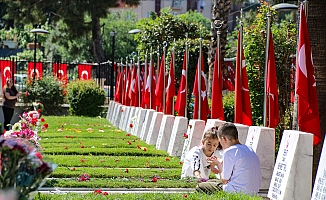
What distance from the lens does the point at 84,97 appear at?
116 ft

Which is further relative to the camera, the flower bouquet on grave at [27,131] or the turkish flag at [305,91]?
the flower bouquet on grave at [27,131]

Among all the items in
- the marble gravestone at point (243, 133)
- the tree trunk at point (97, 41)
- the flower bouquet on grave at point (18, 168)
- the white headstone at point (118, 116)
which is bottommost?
the white headstone at point (118, 116)

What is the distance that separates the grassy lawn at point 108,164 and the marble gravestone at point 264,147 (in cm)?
135

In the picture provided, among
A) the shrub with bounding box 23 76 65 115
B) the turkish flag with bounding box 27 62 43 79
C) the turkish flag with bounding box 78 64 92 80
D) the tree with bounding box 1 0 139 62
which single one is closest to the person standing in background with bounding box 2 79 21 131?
the shrub with bounding box 23 76 65 115

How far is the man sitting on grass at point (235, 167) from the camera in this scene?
9047 millimetres

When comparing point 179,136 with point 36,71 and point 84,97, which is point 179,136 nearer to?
point 84,97

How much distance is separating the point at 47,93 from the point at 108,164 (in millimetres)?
20829

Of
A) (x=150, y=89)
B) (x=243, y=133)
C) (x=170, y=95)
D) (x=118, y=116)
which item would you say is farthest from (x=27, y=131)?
(x=118, y=116)

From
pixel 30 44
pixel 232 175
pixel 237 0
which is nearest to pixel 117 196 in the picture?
pixel 232 175

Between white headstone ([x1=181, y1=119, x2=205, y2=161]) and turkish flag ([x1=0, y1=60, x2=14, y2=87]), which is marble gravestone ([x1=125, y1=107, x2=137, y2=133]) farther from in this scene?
turkish flag ([x1=0, y1=60, x2=14, y2=87])

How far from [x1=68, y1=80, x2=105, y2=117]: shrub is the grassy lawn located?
38.6 ft

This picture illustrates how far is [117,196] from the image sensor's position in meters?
8.80

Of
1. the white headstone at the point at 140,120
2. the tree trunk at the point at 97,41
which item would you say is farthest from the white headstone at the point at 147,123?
the tree trunk at the point at 97,41

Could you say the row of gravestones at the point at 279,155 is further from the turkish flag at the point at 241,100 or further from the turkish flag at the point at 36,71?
the turkish flag at the point at 36,71
